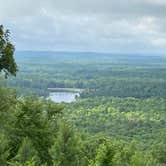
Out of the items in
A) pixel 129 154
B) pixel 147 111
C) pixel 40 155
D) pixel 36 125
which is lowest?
pixel 147 111

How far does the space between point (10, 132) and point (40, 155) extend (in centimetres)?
252

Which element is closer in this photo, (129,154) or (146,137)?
(129,154)

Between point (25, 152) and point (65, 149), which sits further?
point (65, 149)

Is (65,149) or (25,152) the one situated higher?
(25,152)

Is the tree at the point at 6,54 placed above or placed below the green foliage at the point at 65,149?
above

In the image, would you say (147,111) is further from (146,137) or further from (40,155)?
(40,155)

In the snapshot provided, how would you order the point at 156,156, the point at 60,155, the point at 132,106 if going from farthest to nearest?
the point at 132,106 < the point at 156,156 < the point at 60,155

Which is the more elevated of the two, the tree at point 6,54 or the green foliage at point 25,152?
the tree at point 6,54

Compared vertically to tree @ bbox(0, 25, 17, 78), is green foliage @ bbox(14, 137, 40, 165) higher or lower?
lower

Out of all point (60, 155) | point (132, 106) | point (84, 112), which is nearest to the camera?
point (60, 155)

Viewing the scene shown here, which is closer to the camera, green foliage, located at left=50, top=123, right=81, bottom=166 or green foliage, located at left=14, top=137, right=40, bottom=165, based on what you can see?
green foliage, located at left=14, top=137, right=40, bottom=165

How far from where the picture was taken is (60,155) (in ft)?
85.8

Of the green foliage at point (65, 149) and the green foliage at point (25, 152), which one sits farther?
the green foliage at point (65, 149)

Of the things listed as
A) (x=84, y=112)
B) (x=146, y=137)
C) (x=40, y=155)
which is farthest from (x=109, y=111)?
(x=40, y=155)
